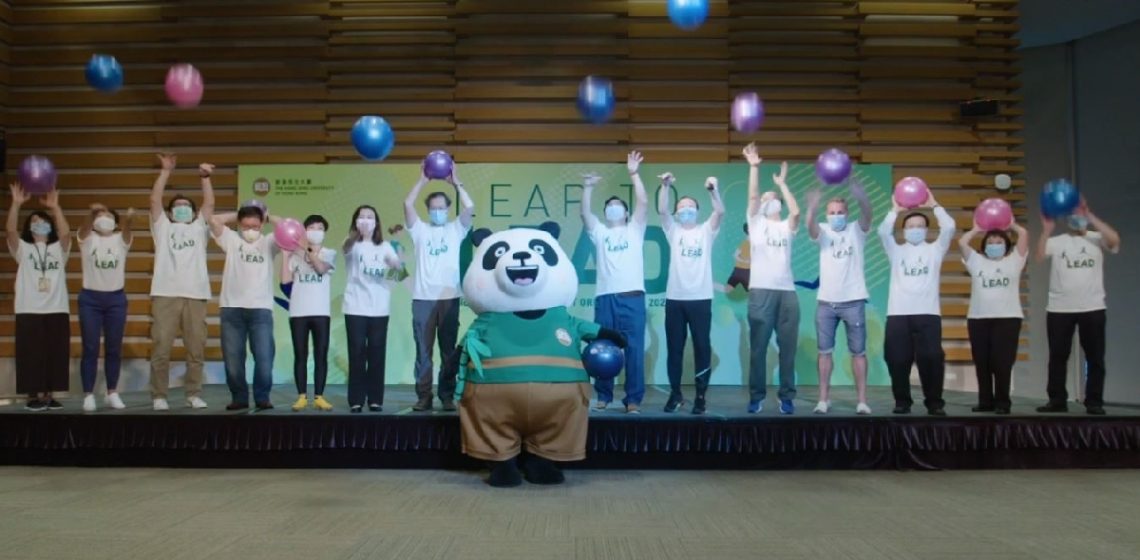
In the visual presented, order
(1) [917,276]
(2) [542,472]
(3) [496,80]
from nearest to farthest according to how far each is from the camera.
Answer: (2) [542,472], (1) [917,276], (3) [496,80]

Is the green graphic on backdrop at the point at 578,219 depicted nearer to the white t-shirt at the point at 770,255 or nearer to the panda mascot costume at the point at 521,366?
the white t-shirt at the point at 770,255

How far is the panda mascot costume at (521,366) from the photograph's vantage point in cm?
394

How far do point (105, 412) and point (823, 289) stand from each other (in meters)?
4.31

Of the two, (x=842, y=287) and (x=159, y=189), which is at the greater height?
(x=159, y=189)

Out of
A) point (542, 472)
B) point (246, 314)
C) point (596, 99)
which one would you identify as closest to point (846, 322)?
point (542, 472)

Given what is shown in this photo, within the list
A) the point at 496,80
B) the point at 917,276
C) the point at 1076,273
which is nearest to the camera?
the point at 917,276

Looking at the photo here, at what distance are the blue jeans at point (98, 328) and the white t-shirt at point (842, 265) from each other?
439 centimetres

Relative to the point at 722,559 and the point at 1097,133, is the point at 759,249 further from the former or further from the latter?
the point at 1097,133

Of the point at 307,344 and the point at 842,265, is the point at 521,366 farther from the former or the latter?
the point at 842,265

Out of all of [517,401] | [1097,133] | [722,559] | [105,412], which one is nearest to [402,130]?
[105,412]

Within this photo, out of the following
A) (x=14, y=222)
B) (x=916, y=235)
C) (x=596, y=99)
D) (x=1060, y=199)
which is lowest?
(x=916, y=235)

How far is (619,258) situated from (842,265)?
1.34 metres

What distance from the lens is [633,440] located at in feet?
14.6

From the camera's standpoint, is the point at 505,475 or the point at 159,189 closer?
the point at 505,475
